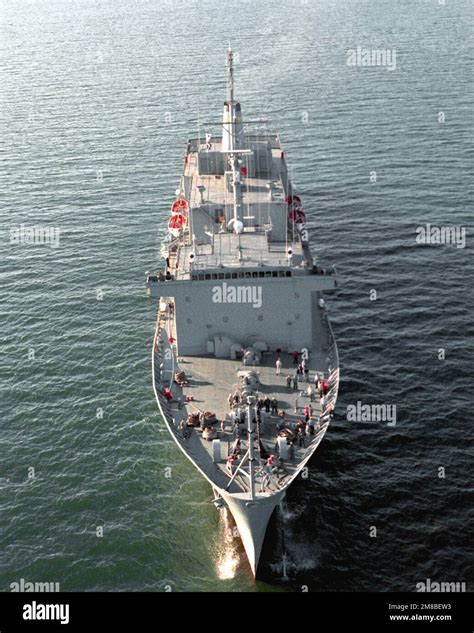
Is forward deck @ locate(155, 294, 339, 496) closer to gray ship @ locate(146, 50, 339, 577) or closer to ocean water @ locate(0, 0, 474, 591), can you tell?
gray ship @ locate(146, 50, 339, 577)

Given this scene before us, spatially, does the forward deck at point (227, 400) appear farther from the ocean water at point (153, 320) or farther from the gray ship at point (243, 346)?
the ocean water at point (153, 320)

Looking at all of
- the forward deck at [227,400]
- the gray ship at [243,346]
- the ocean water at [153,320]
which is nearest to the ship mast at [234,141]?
the gray ship at [243,346]

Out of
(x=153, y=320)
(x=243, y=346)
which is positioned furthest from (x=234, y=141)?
(x=153, y=320)

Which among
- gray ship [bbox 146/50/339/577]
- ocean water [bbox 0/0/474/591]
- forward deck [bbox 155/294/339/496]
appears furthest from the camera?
ocean water [bbox 0/0/474/591]

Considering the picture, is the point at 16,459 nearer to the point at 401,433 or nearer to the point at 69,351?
the point at 69,351

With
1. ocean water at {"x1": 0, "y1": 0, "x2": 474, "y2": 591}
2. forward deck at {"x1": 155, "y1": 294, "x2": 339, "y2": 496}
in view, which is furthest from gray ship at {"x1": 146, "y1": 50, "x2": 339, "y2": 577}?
ocean water at {"x1": 0, "y1": 0, "x2": 474, "y2": 591}
